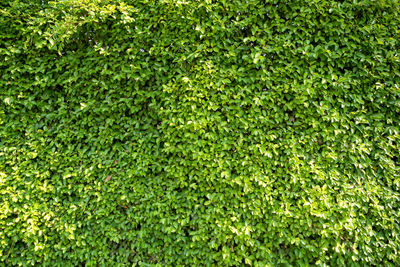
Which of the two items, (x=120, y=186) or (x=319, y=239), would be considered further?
(x=120, y=186)

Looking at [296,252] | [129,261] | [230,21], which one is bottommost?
[129,261]

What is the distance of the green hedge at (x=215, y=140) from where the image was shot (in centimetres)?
272

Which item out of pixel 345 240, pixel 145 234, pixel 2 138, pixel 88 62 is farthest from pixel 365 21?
pixel 2 138

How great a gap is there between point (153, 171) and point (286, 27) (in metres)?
2.20

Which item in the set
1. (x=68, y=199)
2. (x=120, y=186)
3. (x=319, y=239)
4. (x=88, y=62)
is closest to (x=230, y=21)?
(x=88, y=62)

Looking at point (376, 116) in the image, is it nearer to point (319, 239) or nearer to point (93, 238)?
point (319, 239)

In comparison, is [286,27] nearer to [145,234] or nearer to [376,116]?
[376,116]

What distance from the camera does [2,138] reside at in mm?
3070

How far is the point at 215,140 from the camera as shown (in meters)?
2.77

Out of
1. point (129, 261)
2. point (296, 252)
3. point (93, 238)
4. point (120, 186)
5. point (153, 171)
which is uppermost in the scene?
point (153, 171)

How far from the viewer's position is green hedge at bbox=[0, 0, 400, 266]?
107 inches

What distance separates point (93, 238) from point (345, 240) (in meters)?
2.89

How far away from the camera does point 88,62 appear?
2.99 metres

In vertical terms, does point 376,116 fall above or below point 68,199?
above
